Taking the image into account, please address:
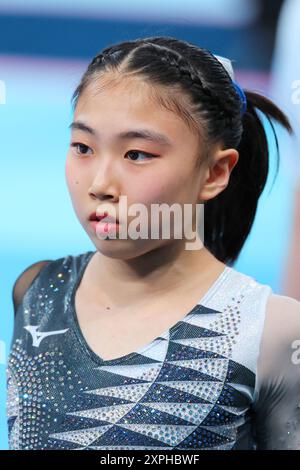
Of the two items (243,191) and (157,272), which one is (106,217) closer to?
(157,272)

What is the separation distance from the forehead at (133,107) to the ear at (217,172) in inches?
2.8

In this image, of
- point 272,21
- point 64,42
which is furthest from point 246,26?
point 64,42

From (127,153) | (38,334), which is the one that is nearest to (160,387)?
(38,334)

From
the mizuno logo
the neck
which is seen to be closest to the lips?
the neck

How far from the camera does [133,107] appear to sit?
117cm

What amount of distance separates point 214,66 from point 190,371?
0.42 meters

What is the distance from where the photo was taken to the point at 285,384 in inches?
49.0

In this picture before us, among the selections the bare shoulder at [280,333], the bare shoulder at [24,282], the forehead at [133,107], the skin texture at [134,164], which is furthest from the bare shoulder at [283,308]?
the bare shoulder at [24,282]

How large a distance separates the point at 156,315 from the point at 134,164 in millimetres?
229

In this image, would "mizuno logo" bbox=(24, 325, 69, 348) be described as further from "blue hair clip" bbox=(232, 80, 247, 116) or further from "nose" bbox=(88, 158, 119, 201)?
"blue hair clip" bbox=(232, 80, 247, 116)

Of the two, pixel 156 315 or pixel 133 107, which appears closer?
pixel 133 107

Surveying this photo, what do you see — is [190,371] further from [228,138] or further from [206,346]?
[228,138]

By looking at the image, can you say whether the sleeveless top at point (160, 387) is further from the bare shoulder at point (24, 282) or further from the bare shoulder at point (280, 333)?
the bare shoulder at point (24, 282)

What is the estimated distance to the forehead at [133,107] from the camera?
117cm
